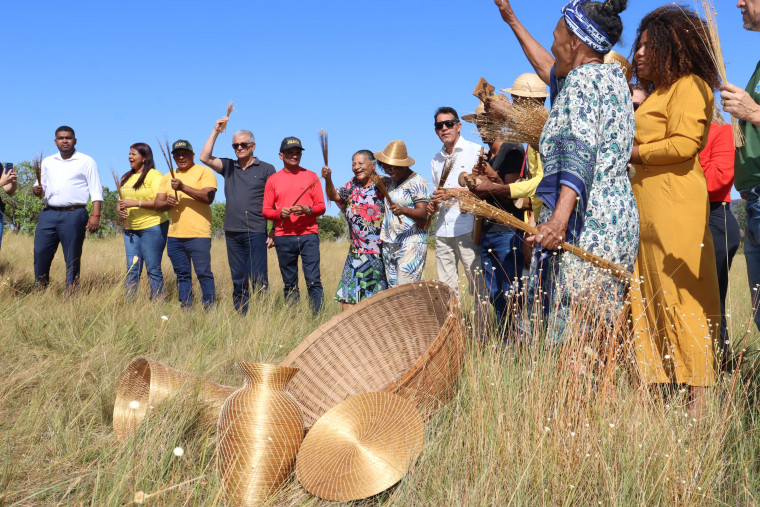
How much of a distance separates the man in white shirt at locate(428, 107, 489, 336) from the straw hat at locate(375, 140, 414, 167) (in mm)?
253

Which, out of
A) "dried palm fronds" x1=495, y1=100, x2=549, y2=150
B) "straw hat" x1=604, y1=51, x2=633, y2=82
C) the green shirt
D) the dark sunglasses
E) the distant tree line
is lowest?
the distant tree line

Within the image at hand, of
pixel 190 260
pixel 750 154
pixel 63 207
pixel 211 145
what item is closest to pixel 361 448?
pixel 750 154

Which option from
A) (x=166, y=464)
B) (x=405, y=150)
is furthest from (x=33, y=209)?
(x=166, y=464)

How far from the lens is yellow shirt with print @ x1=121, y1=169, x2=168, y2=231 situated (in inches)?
264

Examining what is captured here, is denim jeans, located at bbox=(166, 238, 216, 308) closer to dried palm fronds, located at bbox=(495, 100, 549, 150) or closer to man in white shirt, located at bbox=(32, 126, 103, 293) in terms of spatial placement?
man in white shirt, located at bbox=(32, 126, 103, 293)

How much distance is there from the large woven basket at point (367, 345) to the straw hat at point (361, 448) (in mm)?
669

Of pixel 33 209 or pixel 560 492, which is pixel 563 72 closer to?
pixel 560 492

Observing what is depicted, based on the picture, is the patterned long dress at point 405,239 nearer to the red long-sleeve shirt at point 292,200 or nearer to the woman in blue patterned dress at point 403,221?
the woman in blue patterned dress at point 403,221

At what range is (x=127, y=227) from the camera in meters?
6.77

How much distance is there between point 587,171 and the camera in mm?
2568

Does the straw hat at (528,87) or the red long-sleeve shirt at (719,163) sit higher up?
the straw hat at (528,87)

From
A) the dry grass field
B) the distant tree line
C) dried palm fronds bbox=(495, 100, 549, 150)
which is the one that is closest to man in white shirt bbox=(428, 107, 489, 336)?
dried palm fronds bbox=(495, 100, 549, 150)

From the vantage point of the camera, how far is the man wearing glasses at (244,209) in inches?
257

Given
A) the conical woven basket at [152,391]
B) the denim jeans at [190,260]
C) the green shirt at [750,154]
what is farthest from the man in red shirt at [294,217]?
the green shirt at [750,154]
